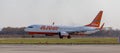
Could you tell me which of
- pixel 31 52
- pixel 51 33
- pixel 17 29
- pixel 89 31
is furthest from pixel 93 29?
pixel 17 29

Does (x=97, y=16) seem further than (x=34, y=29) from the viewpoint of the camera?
Yes

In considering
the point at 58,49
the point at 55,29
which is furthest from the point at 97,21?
the point at 58,49

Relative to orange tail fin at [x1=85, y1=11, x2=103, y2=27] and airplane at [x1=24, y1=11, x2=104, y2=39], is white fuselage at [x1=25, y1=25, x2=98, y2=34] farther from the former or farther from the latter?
orange tail fin at [x1=85, y1=11, x2=103, y2=27]

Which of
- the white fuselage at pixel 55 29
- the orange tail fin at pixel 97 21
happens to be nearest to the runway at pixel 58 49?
the white fuselage at pixel 55 29

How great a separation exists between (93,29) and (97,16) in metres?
4.42

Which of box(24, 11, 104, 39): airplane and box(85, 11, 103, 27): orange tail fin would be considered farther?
→ box(85, 11, 103, 27): orange tail fin

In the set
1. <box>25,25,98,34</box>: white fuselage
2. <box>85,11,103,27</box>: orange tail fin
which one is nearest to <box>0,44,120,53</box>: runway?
<box>25,25,98,34</box>: white fuselage

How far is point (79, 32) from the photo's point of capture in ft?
327

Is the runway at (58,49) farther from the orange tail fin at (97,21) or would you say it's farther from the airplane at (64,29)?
the orange tail fin at (97,21)

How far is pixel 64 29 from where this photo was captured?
9906cm

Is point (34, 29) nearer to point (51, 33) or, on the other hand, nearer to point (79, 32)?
point (51, 33)

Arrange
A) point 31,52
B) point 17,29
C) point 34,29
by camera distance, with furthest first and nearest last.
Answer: point 17,29, point 34,29, point 31,52

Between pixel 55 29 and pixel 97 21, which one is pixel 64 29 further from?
pixel 97 21

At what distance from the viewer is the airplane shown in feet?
317
